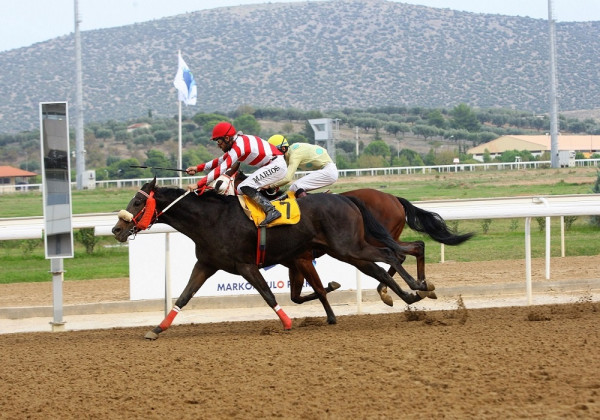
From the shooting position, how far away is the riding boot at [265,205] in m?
7.83

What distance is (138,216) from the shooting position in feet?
25.8

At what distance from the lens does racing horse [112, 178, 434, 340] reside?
7.87 m

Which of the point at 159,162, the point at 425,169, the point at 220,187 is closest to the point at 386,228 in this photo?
the point at 220,187

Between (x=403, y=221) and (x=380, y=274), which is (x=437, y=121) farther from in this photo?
(x=380, y=274)

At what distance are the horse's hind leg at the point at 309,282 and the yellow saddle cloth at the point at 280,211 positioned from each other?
70 centimetres

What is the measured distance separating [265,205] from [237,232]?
327 millimetres

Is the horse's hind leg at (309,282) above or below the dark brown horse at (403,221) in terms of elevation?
below

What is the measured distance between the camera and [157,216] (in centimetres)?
795

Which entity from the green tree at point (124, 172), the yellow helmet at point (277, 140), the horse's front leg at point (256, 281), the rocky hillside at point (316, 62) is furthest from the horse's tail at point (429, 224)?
the rocky hillside at point (316, 62)

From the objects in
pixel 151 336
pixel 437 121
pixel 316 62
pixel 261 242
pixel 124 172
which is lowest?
pixel 151 336

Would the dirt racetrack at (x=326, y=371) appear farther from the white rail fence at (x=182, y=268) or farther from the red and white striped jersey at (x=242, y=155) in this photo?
the white rail fence at (x=182, y=268)

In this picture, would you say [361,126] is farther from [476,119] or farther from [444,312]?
[444,312]

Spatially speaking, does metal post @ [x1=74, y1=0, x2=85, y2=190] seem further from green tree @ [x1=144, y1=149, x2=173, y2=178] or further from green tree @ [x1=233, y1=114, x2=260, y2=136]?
green tree @ [x1=233, y1=114, x2=260, y2=136]

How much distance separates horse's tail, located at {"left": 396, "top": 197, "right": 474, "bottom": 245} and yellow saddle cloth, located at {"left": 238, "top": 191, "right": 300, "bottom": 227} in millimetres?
1522
